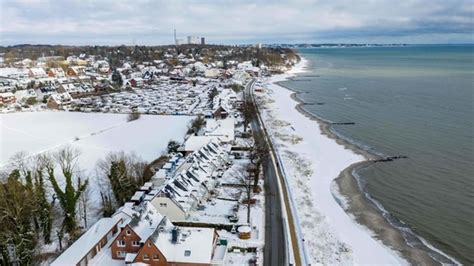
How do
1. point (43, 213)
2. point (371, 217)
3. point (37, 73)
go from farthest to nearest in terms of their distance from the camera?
point (37, 73)
point (371, 217)
point (43, 213)

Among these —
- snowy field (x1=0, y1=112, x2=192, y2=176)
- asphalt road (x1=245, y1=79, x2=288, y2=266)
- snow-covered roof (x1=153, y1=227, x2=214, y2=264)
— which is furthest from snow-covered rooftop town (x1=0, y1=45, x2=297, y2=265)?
asphalt road (x1=245, y1=79, x2=288, y2=266)

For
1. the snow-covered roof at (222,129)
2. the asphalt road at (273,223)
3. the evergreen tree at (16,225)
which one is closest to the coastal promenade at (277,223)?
the asphalt road at (273,223)

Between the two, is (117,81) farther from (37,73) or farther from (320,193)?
(320,193)

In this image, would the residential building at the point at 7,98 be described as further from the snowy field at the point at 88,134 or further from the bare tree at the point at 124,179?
the bare tree at the point at 124,179

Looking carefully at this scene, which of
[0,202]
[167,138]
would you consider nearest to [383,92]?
[167,138]

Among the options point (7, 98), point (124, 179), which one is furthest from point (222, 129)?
point (7, 98)

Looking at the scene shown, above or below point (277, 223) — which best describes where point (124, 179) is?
above

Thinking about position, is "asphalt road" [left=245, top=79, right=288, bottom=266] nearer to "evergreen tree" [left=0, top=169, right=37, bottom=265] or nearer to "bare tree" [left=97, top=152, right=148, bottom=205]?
"bare tree" [left=97, top=152, right=148, bottom=205]

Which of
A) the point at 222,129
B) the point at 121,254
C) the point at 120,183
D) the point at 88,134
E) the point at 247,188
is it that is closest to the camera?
the point at 121,254
